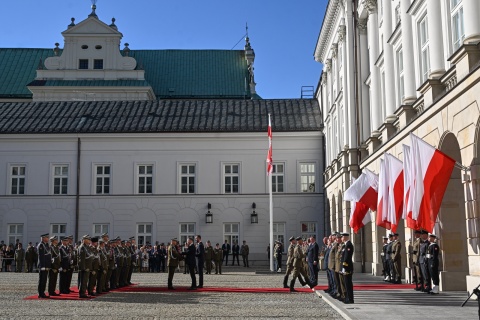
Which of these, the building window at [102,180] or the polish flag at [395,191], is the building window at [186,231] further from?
the polish flag at [395,191]

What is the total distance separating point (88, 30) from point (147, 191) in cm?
2135

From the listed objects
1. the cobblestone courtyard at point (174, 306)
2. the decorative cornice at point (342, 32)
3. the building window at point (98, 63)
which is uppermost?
the building window at point (98, 63)

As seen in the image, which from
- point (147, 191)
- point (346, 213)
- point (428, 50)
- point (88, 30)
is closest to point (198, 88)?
point (88, 30)

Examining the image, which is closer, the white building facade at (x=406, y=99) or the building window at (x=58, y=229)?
the white building facade at (x=406, y=99)

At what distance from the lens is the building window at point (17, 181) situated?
1577 inches

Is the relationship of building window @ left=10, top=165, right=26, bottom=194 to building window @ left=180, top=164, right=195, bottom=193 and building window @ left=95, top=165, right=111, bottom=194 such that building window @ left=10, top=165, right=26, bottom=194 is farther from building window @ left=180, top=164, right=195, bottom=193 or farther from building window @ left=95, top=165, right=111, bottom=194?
building window @ left=180, top=164, right=195, bottom=193

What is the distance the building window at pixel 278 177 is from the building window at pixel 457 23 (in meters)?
24.0

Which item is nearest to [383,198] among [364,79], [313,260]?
[313,260]

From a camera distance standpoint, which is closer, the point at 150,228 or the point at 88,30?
the point at 150,228

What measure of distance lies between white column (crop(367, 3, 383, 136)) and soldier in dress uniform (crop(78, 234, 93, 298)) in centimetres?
1209

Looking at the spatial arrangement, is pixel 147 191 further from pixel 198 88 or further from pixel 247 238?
pixel 198 88

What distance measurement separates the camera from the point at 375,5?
2605cm

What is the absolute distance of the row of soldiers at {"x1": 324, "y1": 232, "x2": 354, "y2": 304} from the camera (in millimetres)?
14500

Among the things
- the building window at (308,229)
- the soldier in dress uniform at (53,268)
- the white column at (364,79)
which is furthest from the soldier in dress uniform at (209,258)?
the soldier in dress uniform at (53,268)
